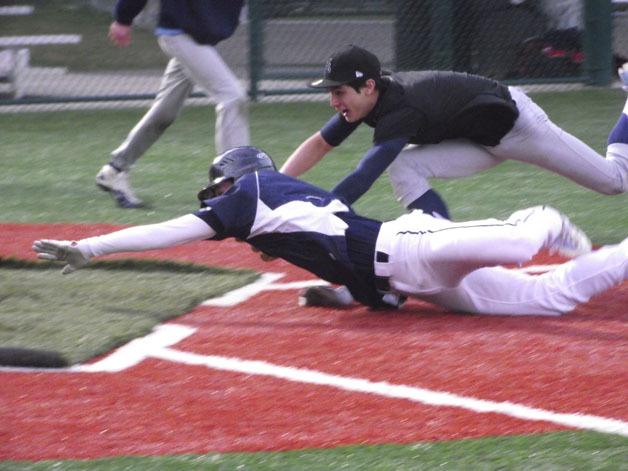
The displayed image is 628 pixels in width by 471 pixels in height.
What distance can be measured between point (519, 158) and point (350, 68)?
121 cm

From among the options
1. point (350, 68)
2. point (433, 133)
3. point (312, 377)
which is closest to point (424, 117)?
point (433, 133)

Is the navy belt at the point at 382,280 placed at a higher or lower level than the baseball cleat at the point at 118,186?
higher

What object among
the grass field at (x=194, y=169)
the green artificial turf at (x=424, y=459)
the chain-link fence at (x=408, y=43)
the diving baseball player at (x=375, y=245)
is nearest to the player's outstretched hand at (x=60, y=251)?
the diving baseball player at (x=375, y=245)

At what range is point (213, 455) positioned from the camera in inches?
150

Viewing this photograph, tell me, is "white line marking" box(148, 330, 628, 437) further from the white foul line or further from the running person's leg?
the running person's leg

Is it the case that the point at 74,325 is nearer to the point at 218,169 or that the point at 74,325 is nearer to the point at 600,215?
the point at 218,169

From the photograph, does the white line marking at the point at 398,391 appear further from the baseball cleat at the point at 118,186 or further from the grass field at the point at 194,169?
Answer: the baseball cleat at the point at 118,186

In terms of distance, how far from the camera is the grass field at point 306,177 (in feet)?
12.3

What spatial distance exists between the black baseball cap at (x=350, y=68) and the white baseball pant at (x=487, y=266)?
0.65 meters

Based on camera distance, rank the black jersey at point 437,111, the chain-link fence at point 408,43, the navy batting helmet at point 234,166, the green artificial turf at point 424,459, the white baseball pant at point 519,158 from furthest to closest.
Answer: the chain-link fence at point 408,43
the white baseball pant at point 519,158
the black jersey at point 437,111
the navy batting helmet at point 234,166
the green artificial turf at point 424,459

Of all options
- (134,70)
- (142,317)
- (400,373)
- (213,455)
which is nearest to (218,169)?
(142,317)

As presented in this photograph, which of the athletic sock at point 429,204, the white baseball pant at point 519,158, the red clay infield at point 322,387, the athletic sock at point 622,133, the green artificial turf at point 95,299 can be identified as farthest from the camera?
the athletic sock at point 622,133

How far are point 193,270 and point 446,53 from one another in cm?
729

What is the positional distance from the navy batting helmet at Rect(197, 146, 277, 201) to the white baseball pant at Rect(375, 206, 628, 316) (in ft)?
1.98
